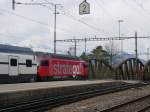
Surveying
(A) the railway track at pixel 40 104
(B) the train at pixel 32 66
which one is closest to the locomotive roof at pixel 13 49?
(B) the train at pixel 32 66

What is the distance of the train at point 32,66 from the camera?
28578mm

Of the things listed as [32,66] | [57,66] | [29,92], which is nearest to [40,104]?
[29,92]

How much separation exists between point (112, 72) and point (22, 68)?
92.1 ft

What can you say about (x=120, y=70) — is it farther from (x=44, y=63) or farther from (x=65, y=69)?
(x=44, y=63)

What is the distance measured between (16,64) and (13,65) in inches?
14.9

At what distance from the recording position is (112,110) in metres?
18.7

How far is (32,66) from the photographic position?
3219cm

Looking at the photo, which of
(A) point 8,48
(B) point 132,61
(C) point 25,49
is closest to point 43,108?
(A) point 8,48

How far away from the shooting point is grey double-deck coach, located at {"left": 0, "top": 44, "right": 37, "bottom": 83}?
28.2 meters

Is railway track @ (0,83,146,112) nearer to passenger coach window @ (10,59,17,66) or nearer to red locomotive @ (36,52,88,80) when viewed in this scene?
passenger coach window @ (10,59,17,66)

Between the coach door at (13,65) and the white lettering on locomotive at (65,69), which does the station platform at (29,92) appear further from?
the white lettering on locomotive at (65,69)

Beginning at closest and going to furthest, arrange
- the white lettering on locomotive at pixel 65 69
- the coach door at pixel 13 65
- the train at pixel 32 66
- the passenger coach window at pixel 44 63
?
the train at pixel 32 66
the coach door at pixel 13 65
the passenger coach window at pixel 44 63
the white lettering on locomotive at pixel 65 69

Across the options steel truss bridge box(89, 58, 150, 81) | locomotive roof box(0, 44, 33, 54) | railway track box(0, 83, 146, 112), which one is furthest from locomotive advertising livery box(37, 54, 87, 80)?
railway track box(0, 83, 146, 112)

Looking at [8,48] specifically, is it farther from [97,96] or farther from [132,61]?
[132,61]
